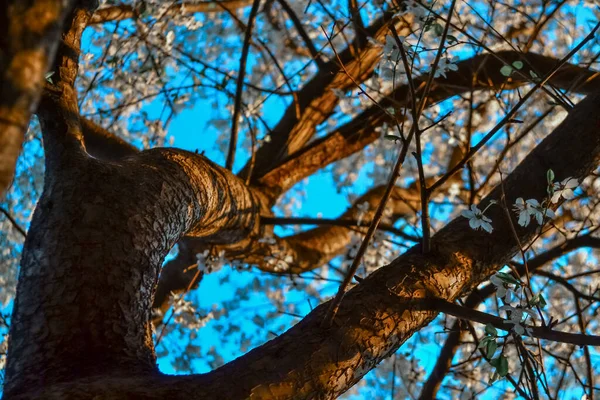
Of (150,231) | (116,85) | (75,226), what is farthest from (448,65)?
(116,85)

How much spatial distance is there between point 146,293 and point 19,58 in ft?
2.61

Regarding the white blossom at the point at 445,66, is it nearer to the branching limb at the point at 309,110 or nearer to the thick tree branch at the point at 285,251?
the thick tree branch at the point at 285,251

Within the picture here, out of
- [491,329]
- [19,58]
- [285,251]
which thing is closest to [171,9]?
[285,251]

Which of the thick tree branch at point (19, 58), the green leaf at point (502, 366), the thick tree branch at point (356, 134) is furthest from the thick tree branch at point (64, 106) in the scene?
the thick tree branch at point (356, 134)

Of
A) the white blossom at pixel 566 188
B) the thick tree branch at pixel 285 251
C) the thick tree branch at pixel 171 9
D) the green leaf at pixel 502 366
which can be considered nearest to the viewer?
the green leaf at pixel 502 366

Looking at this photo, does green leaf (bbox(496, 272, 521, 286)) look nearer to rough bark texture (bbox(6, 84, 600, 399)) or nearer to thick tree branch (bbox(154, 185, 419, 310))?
rough bark texture (bbox(6, 84, 600, 399))

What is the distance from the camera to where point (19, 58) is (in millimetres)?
598

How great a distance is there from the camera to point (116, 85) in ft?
12.8

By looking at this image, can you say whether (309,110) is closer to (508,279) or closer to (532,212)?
(532,212)

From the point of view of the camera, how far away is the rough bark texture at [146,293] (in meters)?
1.05

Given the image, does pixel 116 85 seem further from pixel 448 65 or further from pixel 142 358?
pixel 142 358

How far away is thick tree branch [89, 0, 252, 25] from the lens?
2.83m

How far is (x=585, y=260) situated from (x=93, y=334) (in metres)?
5.24

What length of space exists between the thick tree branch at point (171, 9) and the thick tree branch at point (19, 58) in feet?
7.45
